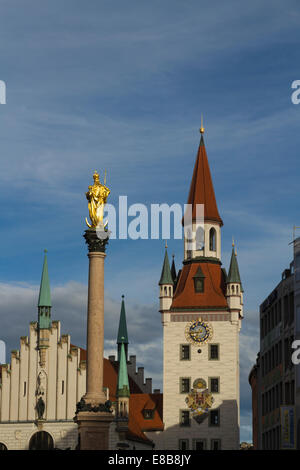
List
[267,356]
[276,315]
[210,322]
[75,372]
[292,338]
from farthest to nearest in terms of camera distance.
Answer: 1. [210,322]
2. [75,372]
3. [267,356]
4. [276,315]
5. [292,338]

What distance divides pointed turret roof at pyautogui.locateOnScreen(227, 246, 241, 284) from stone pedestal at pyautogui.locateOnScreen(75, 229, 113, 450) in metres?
43.4

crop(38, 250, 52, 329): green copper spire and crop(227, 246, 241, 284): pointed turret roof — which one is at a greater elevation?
crop(227, 246, 241, 284): pointed turret roof

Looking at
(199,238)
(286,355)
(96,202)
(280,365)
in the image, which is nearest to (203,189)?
(199,238)

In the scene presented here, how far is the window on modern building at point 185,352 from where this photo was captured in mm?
116312

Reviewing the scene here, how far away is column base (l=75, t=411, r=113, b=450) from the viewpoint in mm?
72312

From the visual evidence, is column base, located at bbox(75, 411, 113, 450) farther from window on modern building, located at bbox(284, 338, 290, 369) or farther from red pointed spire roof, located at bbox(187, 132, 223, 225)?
red pointed spire roof, located at bbox(187, 132, 223, 225)

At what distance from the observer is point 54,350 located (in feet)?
365

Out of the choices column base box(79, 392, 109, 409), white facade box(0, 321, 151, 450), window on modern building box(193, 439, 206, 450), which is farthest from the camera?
window on modern building box(193, 439, 206, 450)

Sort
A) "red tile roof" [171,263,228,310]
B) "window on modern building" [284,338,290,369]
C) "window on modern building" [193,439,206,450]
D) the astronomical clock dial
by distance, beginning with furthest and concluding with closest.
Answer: "red tile roof" [171,263,228,310]
the astronomical clock dial
"window on modern building" [193,439,206,450]
"window on modern building" [284,338,290,369]

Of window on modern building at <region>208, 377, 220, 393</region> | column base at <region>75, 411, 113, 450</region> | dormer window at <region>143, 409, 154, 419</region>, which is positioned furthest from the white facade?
column base at <region>75, 411, 113, 450</region>

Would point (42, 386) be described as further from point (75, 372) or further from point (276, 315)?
point (276, 315)
